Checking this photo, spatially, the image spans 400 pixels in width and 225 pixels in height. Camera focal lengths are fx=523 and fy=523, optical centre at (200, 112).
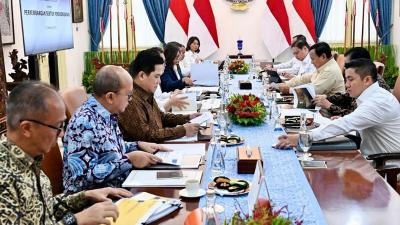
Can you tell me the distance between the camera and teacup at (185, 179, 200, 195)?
1766 mm

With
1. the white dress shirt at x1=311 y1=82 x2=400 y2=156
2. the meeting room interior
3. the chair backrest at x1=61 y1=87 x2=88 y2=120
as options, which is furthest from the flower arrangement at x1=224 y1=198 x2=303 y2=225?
the chair backrest at x1=61 y1=87 x2=88 y2=120

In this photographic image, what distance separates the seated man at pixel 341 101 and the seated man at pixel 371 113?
0.67 m

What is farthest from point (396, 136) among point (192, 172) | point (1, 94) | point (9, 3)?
point (9, 3)

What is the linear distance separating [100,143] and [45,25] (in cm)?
302

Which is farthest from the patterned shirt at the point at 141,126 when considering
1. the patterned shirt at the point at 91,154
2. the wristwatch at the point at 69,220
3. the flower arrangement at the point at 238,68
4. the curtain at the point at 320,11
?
the curtain at the point at 320,11

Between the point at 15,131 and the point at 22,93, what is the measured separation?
10cm

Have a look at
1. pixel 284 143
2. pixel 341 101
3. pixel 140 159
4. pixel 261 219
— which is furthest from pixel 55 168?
pixel 341 101

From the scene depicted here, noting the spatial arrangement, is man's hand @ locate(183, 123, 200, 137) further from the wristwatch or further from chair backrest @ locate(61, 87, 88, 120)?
the wristwatch

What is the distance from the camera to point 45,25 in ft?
15.6

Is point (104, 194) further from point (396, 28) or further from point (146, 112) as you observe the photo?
point (396, 28)

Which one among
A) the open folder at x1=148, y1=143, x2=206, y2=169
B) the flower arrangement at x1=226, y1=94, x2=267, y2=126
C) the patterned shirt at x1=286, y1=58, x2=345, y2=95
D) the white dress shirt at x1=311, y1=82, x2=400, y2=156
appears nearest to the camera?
the open folder at x1=148, y1=143, x2=206, y2=169

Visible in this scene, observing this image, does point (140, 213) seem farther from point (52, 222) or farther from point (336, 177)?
point (336, 177)

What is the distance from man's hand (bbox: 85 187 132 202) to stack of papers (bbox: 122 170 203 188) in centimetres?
11

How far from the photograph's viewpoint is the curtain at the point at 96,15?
26.3 ft
